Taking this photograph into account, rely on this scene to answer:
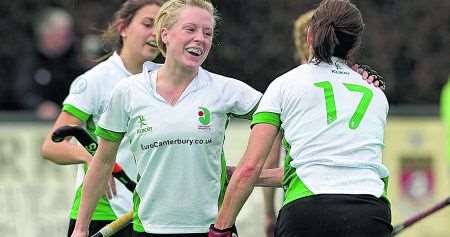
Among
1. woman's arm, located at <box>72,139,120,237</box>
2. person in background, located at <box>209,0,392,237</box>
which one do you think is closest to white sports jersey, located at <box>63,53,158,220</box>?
woman's arm, located at <box>72,139,120,237</box>

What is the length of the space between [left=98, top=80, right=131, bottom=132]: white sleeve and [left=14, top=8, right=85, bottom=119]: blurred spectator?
6.30 meters

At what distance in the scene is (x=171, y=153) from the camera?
20.8 ft

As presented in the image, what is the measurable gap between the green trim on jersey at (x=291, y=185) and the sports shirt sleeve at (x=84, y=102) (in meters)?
1.75

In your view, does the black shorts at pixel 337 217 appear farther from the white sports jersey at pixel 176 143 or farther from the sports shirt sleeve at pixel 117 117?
the sports shirt sleeve at pixel 117 117

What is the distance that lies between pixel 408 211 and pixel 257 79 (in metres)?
2.21

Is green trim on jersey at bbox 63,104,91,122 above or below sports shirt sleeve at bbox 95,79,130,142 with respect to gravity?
below

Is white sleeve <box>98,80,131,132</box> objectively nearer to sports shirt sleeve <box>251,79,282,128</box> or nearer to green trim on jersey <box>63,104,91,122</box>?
sports shirt sleeve <box>251,79,282,128</box>

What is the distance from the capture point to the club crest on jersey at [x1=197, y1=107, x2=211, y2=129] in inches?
251

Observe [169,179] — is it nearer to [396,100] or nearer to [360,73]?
[360,73]

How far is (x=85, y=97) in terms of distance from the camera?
7559 mm

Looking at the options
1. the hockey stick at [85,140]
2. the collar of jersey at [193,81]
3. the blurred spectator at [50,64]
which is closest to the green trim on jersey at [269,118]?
the collar of jersey at [193,81]

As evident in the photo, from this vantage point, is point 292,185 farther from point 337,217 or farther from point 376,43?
point 376,43

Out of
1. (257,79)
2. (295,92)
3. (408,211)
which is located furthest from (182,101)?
(257,79)

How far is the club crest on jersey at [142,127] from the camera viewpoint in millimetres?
6379
